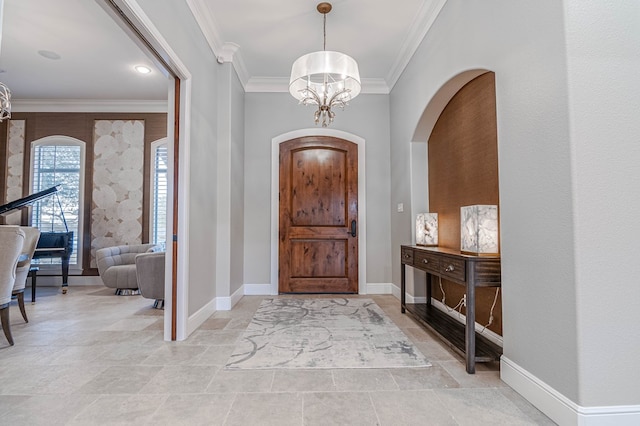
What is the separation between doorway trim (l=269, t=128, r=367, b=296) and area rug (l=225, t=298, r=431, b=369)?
0.78m

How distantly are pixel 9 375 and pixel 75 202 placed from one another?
4.08m

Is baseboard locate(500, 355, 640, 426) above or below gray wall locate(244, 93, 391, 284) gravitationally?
below

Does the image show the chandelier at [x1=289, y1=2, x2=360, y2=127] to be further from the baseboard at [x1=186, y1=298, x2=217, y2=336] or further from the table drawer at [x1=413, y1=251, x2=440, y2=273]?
the baseboard at [x1=186, y1=298, x2=217, y2=336]

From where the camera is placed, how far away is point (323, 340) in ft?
8.84

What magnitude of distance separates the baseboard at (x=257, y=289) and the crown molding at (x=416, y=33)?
10.9 ft

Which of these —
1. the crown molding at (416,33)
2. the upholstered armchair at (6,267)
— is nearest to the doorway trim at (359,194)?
the crown molding at (416,33)

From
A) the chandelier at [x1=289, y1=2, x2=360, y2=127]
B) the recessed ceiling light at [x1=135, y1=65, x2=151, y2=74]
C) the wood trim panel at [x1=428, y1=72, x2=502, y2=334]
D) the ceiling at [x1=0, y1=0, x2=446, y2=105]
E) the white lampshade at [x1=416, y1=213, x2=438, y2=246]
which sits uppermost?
the recessed ceiling light at [x1=135, y1=65, x2=151, y2=74]

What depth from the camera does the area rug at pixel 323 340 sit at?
2262 millimetres

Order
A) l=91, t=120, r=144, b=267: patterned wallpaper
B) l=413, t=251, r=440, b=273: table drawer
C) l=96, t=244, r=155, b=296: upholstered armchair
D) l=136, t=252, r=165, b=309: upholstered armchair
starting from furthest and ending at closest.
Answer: l=91, t=120, r=144, b=267: patterned wallpaper, l=96, t=244, r=155, b=296: upholstered armchair, l=136, t=252, r=165, b=309: upholstered armchair, l=413, t=251, r=440, b=273: table drawer

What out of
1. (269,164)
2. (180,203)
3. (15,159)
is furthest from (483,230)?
(15,159)

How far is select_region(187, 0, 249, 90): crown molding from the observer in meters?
3.01

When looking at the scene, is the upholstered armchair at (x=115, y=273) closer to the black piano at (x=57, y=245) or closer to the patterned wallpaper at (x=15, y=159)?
the black piano at (x=57, y=245)

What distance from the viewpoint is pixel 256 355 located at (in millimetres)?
2385

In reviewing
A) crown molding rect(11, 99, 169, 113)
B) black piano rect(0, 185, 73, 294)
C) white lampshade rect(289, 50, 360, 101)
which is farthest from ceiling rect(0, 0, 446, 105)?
black piano rect(0, 185, 73, 294)
